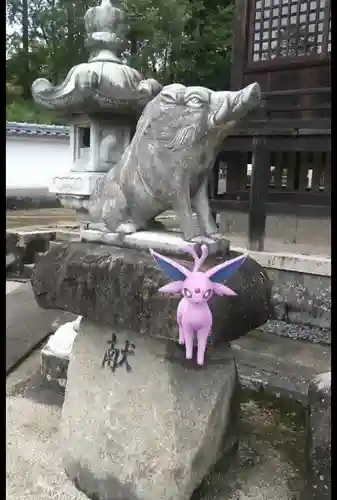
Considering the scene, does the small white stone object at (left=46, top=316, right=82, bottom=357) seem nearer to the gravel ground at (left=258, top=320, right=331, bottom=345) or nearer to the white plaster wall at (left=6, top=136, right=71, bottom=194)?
the gravel ground at (left=258, top=320, right=331, bottom=345)

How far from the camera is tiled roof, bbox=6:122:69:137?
1338 cm

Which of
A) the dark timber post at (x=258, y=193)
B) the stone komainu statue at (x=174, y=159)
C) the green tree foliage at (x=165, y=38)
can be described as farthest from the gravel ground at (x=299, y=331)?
the green tree foliage at (x=165, y=38)

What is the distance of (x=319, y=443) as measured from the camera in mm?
2242

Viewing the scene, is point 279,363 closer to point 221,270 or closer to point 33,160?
point 221,270

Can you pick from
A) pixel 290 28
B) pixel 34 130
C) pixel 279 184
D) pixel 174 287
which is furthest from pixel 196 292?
pixel 34 130

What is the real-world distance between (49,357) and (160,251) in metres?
1.90

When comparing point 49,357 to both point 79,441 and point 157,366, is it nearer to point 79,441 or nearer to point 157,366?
point 79,441

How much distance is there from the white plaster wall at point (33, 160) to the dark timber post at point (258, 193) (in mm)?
9696

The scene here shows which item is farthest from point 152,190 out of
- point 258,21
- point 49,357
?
point 258,21

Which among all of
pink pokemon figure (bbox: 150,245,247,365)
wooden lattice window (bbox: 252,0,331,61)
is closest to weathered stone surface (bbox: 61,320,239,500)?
pink pokemon figure (bbox: 150,245,247,365)

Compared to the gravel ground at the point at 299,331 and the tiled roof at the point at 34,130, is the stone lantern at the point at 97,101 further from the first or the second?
the tiled roof at the point at 34,130

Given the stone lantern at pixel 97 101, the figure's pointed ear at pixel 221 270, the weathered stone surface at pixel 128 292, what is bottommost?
the weathered stone surface at pixel 128 292

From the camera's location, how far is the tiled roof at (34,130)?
13.4 meters

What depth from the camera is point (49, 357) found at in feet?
12.6
